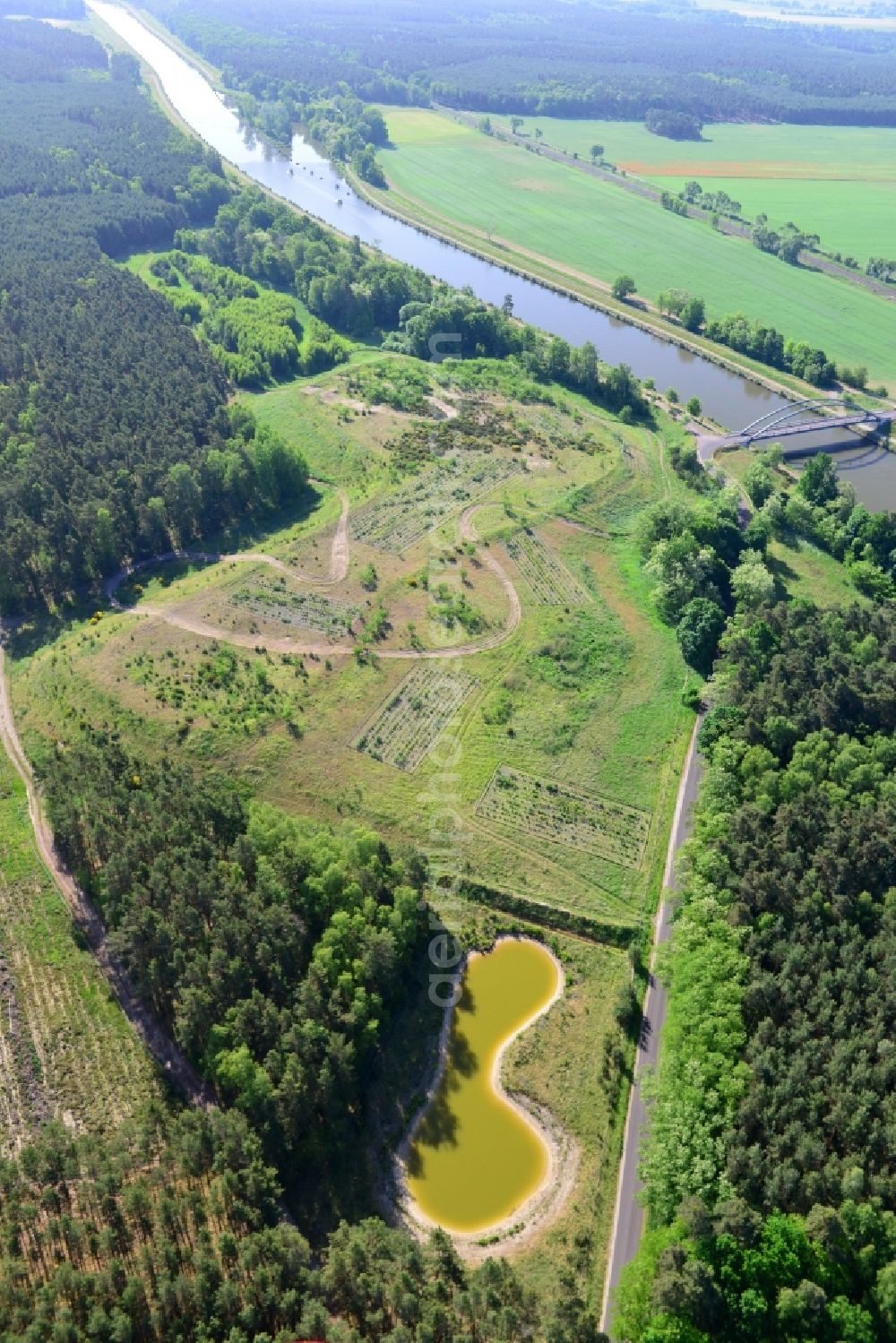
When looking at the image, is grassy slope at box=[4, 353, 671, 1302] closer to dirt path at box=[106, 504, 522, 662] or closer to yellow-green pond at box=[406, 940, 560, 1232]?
dirt path at box=[106, 504, 522, 662]

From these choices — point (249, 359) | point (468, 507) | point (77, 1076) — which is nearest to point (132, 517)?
point (468, 507)

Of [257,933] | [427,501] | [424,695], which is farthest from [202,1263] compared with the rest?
[427,501]

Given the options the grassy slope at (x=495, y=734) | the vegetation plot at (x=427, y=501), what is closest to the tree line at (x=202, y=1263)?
the grassy slope at (x=495, y=734)

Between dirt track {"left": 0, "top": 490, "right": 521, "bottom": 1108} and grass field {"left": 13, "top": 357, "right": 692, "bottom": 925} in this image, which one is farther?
grass field {"left": 13, "top": 357, "right": 692, "bottom": 925}

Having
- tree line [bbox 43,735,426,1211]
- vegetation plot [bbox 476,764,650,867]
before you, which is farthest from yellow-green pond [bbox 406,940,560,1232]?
vegetation plot [bbox 476,764,650,867]

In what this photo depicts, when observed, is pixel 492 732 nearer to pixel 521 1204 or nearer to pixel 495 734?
pixel 495 734

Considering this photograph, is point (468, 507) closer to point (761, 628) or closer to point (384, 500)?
point (384, 500)

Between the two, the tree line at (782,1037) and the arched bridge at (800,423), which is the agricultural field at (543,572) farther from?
the arched bridge at (800,423)
